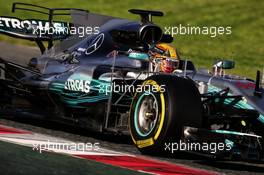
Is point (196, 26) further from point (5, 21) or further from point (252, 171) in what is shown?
point (252, 171)

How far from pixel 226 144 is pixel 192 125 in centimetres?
37

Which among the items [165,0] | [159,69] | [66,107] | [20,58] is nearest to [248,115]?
[159,69]

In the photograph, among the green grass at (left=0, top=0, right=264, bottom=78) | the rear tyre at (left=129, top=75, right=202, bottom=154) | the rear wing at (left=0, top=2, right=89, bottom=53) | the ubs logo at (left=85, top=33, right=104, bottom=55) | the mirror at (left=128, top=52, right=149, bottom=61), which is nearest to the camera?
the rear tyre at (left=129, top=75, right=202, bottom=154)

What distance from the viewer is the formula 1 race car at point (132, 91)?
672cm

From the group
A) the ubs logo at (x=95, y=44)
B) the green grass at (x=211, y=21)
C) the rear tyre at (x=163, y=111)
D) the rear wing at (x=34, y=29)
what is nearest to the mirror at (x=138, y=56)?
the ubs logo at (x=95, y=44)

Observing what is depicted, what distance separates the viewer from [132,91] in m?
7.79

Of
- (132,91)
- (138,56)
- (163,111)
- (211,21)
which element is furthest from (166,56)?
(211,21)

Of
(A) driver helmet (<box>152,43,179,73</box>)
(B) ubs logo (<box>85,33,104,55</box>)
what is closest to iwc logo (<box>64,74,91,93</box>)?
(B) ubs logo (<box>85,33,104,55</box>)

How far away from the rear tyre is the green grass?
10.2 m

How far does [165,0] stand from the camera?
24.6 m

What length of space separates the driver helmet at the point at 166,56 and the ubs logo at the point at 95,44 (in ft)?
2.25

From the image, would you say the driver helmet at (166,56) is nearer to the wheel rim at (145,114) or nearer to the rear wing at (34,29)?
the wheel rim at (145,114)

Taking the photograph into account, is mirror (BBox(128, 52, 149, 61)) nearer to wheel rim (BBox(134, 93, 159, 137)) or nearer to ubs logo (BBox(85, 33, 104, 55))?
ubs logo (BBox(85, 33, 104, 55))

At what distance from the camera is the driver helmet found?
26.8ft
